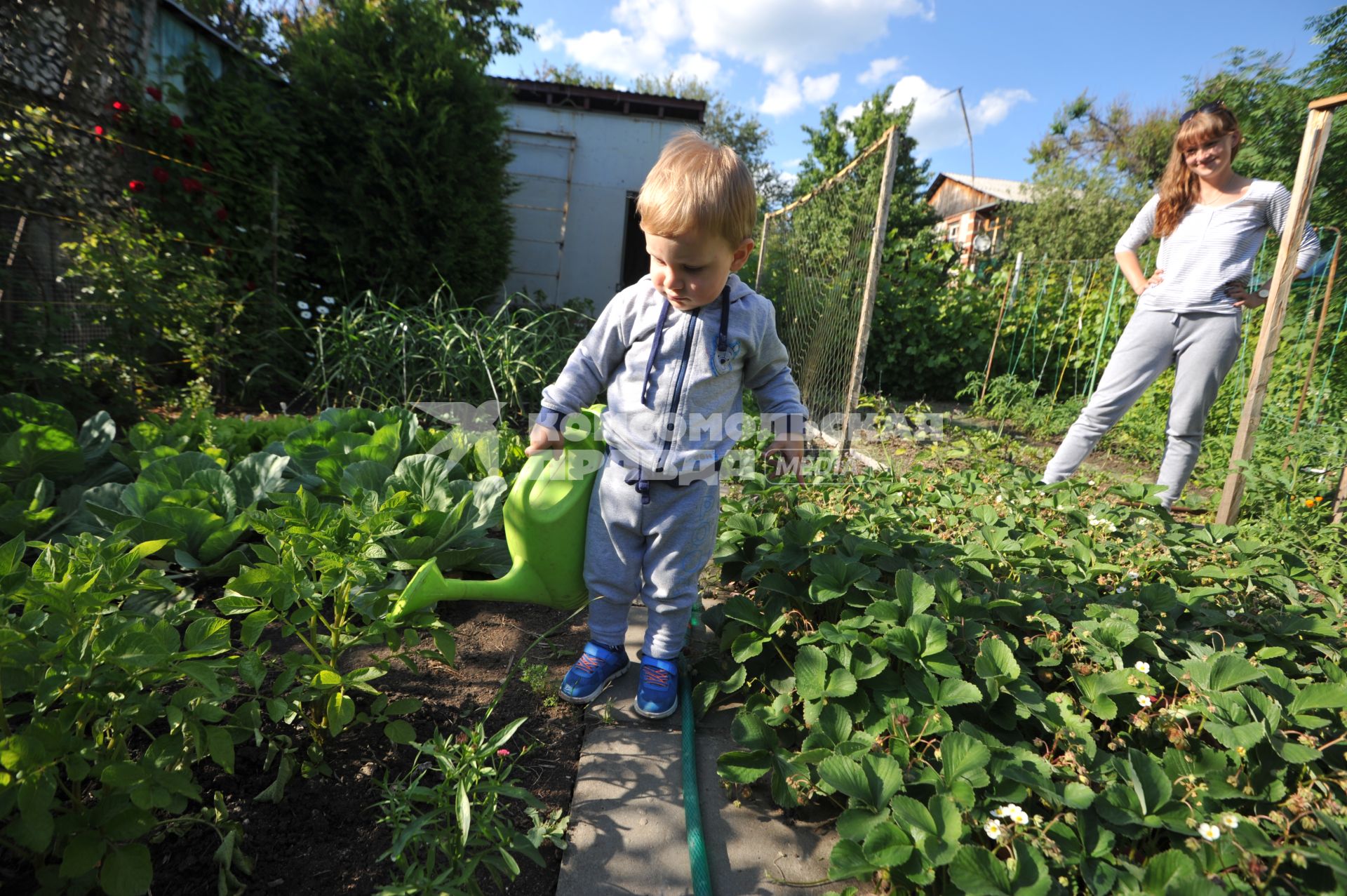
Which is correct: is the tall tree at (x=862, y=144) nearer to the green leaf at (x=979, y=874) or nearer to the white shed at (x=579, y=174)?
the white shed at (x=579, y=174)

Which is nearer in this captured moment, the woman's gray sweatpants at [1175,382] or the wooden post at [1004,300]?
the woman's gray sweatpants at [1175,382]

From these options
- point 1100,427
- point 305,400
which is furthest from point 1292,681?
point 305,400

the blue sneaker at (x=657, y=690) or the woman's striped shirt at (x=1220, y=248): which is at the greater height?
the woman's striped shirt at (x=1220, y=248)

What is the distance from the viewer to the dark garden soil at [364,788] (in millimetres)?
964

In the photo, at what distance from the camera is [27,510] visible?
1573 millimetres

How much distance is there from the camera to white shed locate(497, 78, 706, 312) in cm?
745

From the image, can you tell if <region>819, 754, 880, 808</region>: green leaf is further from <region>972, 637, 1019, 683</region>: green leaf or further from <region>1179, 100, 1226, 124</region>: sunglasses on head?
<region>1179, 100, 1226, 124</region>: sunglasses on head

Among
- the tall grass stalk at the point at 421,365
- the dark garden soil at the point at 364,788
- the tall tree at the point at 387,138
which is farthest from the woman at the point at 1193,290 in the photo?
the tall tree at the point at 387,138

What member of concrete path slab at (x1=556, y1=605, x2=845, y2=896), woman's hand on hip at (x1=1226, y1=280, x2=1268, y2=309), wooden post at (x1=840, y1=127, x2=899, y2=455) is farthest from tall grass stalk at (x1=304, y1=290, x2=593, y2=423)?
woman's hand on hip at (x1=1226, y1=280, x2=1268, y2=309)

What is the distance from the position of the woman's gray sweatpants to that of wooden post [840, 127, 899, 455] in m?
0.91

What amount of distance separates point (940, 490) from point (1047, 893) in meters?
1.82

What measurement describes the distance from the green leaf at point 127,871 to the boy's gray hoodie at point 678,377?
981 millimetres

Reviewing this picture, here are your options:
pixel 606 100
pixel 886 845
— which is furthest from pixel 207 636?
pixel 606 100

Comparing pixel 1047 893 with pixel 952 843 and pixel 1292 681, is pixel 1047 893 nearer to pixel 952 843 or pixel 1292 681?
pixel 952 843
